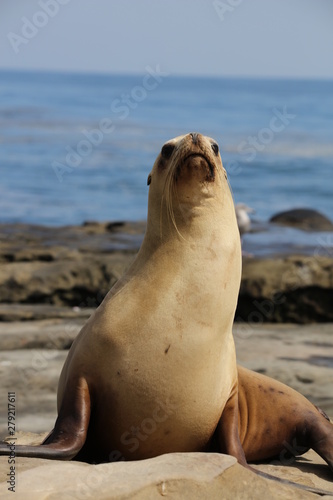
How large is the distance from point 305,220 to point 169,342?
53.9ft

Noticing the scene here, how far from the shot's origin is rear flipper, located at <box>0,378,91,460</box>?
371 cm

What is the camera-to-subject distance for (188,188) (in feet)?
13.7

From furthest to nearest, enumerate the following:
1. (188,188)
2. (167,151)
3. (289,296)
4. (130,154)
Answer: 1. (130,154)
2. (289,296)
3. (167,151)
4. (188,188)

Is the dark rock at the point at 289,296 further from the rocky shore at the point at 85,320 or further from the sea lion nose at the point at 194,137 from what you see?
the sea lion nose at the point at 194,137

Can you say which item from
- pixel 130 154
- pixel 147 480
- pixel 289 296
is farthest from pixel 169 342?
pixel 130 154

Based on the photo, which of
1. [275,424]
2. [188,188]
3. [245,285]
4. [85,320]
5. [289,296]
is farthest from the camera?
[245,285]

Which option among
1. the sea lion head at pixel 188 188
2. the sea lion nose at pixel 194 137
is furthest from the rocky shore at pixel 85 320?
the sea lion nose at pixel 194 137

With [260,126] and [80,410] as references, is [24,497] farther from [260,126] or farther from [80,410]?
[260,126]

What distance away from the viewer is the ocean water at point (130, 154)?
90.6 feet

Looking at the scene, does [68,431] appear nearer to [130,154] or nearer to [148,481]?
[148,481]

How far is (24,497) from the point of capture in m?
3.03

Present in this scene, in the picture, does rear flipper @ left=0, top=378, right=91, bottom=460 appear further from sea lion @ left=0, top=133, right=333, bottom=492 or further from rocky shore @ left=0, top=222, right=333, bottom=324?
rocky shore @ left=0, top=222, right=333, bottom=324

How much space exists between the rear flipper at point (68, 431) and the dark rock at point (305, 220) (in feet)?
50.0

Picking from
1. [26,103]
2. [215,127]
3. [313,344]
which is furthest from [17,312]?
[26,103]
